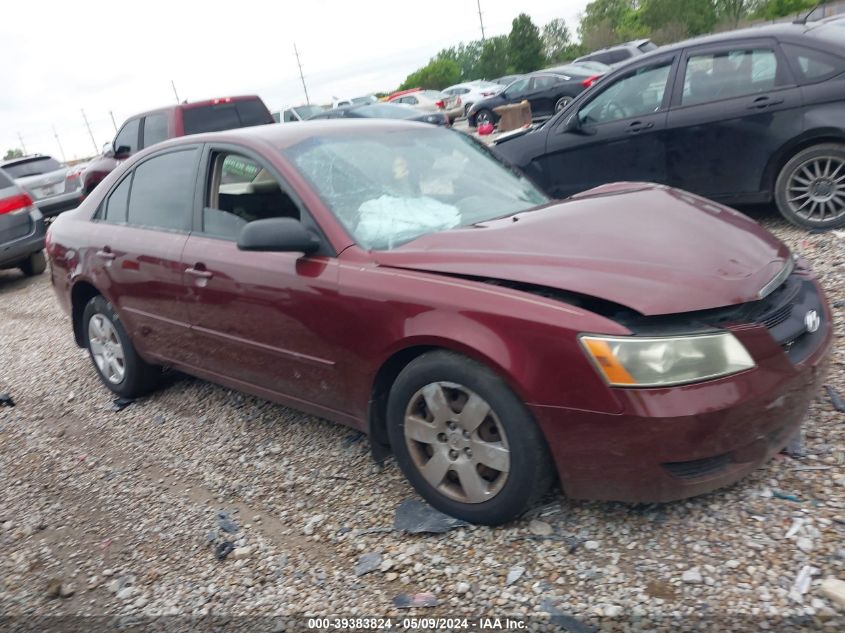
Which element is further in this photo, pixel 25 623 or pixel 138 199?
pixel 138 199

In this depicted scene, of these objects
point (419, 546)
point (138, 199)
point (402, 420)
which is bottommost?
point (419, 546)

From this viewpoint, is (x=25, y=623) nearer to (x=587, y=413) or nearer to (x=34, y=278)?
(x=587, y=413)

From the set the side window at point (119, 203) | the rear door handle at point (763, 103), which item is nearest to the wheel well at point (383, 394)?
the side window at point (119, 203)

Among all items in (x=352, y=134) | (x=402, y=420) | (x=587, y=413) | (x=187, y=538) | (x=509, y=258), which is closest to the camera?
(x=587, y=413)

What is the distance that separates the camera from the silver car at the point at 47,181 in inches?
549

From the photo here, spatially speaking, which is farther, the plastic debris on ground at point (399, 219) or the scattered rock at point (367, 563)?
the plastic debris on ground at point (399, 219)

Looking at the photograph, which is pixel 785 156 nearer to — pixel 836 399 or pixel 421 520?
pixel 836 399

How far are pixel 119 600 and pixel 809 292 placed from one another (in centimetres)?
312

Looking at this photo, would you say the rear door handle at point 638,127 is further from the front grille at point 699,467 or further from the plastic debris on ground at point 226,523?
the plastic debris on ground at point 226,523

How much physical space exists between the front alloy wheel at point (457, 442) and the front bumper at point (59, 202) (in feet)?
41.4

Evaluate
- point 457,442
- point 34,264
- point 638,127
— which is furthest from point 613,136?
point 34,264

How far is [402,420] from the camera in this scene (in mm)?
3068

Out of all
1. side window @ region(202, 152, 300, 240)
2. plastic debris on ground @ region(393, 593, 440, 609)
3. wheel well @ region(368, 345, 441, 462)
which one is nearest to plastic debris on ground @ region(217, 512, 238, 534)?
wheel well @ region(368, 345, 441, 462)

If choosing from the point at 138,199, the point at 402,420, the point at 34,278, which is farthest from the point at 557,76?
the point at 402,420
